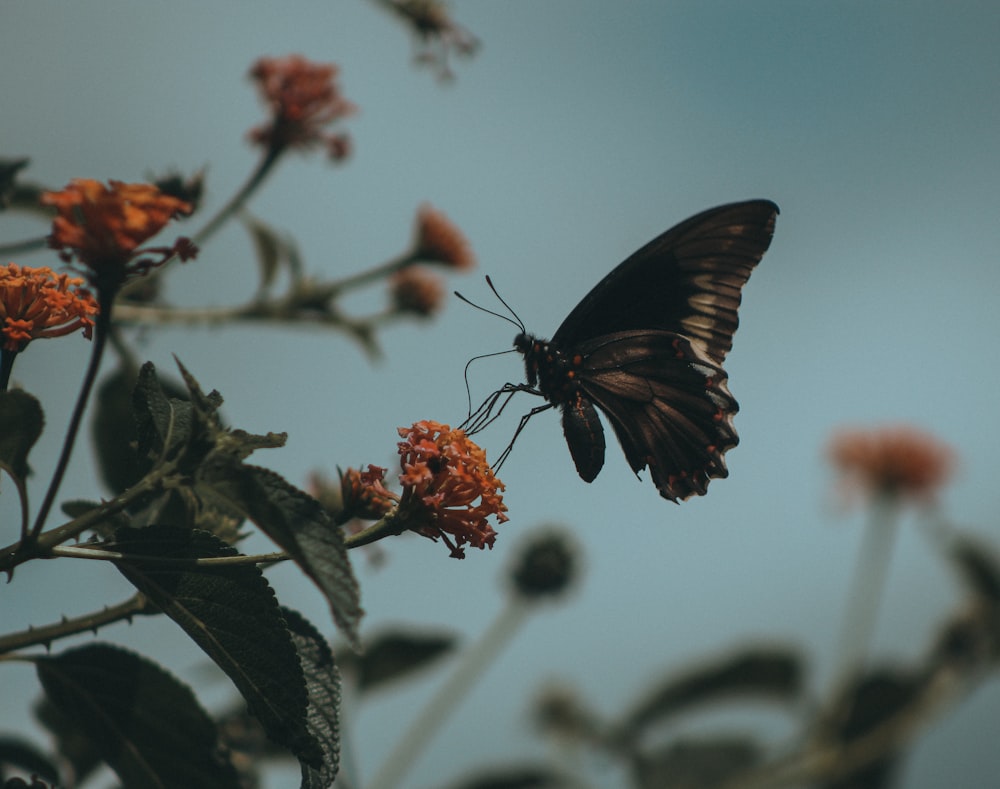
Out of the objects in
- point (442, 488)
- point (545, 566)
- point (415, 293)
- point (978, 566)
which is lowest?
point (442, 488)

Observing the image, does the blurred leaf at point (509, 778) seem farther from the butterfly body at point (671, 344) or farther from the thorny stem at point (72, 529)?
the thorny stem at point (72, 529)

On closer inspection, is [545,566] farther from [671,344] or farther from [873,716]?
[671,344]

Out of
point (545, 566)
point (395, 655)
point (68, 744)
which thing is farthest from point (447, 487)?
point (545, 566)

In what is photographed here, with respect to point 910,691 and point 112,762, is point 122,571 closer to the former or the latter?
point 112,762

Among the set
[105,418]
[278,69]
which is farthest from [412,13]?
[105,418]

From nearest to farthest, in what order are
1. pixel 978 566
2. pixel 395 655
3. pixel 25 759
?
pixel 25 759 → pixel 395 655 → pixel 978 566
